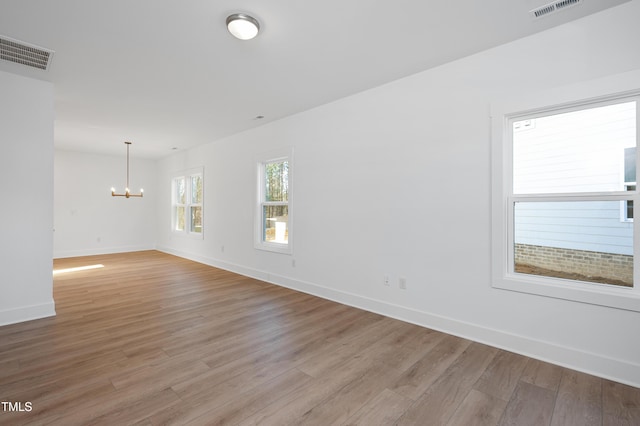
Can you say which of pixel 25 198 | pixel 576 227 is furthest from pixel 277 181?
pixel 576 227

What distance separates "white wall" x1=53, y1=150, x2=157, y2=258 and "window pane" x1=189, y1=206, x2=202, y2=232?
83.3 inches

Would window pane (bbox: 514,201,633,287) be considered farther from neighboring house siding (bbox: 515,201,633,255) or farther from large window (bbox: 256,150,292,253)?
large window (bbox: 256,150,292,253)

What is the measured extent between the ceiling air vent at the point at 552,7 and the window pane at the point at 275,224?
365cm

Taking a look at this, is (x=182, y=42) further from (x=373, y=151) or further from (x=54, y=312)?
(x=54, y=312)

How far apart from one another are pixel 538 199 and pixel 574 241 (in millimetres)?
422

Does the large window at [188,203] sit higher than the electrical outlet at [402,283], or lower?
higher

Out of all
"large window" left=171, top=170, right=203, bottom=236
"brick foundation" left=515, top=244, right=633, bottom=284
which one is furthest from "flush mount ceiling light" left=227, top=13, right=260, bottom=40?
"large window" left=171, top=170, right=203, bottom=236

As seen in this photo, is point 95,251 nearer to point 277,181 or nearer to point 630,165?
point 277,181

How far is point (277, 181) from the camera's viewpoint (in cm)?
497

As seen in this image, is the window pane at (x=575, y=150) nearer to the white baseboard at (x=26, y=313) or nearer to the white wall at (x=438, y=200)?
the white wall at (x=438, y=200)

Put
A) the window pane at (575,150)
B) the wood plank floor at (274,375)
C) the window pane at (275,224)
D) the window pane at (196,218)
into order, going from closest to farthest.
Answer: the wood plank floor at (274,375) < the window pane at (575,150) < the window pane at (275,224) < the window pane at (196,218)

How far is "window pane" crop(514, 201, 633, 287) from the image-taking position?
220 centimetres

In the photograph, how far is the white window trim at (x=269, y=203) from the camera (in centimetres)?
454

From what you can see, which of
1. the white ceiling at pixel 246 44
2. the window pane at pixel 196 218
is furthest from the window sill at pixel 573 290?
the window pane at pixel 196 218
